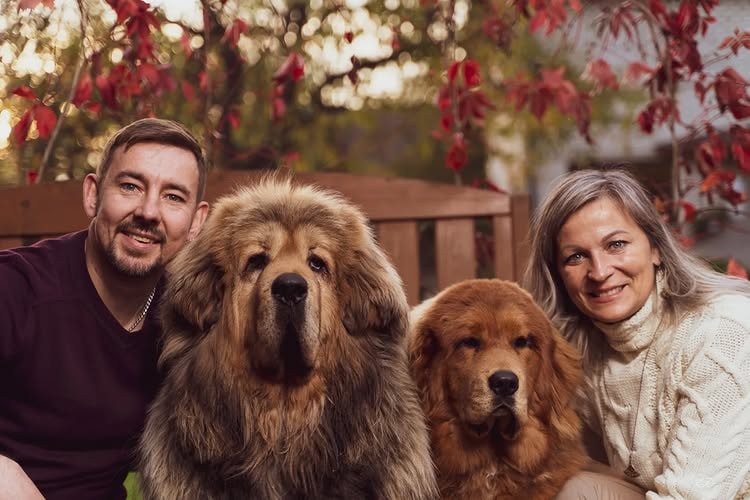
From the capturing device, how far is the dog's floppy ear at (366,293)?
255 centimetres

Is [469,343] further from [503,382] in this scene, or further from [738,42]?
[738,42]

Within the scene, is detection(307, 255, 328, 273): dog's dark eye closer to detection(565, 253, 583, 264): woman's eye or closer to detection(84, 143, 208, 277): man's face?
detection(84, 143, 208, 277): man's face

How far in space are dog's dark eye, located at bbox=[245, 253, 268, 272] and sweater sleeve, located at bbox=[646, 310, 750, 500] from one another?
1439 millimetres

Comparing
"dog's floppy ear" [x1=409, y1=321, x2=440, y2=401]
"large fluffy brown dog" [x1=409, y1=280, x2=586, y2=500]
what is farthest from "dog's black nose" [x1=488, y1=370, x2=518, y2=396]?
"dog's floppy ear" [x1=409, y1=321, x2=440, y2=401]

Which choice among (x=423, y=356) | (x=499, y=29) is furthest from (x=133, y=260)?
(x=499, y=29)

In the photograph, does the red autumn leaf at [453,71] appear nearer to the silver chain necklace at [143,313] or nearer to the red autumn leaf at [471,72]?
the red autumn leaf at [471,72]

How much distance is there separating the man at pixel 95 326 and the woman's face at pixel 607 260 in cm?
148

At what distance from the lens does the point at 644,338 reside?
2.85 metres

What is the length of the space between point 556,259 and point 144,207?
1588 millimetres

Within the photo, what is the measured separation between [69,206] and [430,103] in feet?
14.7

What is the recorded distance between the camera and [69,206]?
3.79 metres

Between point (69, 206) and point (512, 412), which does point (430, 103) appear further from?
point (512, 412)

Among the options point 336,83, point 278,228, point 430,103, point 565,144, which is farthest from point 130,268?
point 565,144

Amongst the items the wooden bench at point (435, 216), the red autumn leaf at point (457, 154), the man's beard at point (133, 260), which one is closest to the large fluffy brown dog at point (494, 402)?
the man's beard at point (133, 260)
